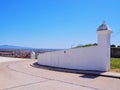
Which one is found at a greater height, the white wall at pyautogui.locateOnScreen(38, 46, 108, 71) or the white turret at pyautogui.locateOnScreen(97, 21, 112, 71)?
the white turret at pyautogui.locateOnScreen(97, 21, 112, 71)

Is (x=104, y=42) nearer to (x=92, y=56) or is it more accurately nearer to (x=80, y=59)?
(x=92, y=56)

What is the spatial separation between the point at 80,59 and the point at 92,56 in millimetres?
1115

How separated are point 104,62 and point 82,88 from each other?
4.48 m

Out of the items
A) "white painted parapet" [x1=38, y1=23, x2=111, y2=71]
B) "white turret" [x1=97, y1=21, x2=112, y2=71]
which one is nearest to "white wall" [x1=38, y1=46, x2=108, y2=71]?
"white painted parapet" [x1=38, y1=23, x2=111, y2=71]

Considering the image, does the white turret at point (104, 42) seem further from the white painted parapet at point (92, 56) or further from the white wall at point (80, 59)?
the white wall at point (80, 59)

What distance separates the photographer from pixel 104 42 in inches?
460

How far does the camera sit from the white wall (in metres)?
11.9

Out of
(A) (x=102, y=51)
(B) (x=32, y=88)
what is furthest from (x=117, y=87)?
(A) (x=102, y=51)

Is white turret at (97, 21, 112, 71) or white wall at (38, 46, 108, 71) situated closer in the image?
white turret at (97, 21, 112, 71)

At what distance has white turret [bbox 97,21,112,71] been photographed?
1157cm

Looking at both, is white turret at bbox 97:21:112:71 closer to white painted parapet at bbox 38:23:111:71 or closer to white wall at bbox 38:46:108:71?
white painted parapet at bbox 38:23:111:71

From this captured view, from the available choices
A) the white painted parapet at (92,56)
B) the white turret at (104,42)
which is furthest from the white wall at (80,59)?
the white turret at (104,42)

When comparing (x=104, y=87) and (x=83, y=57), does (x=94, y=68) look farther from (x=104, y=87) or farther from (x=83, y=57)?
(x=104, y=87)

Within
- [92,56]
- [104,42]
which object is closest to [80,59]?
[92,56]
